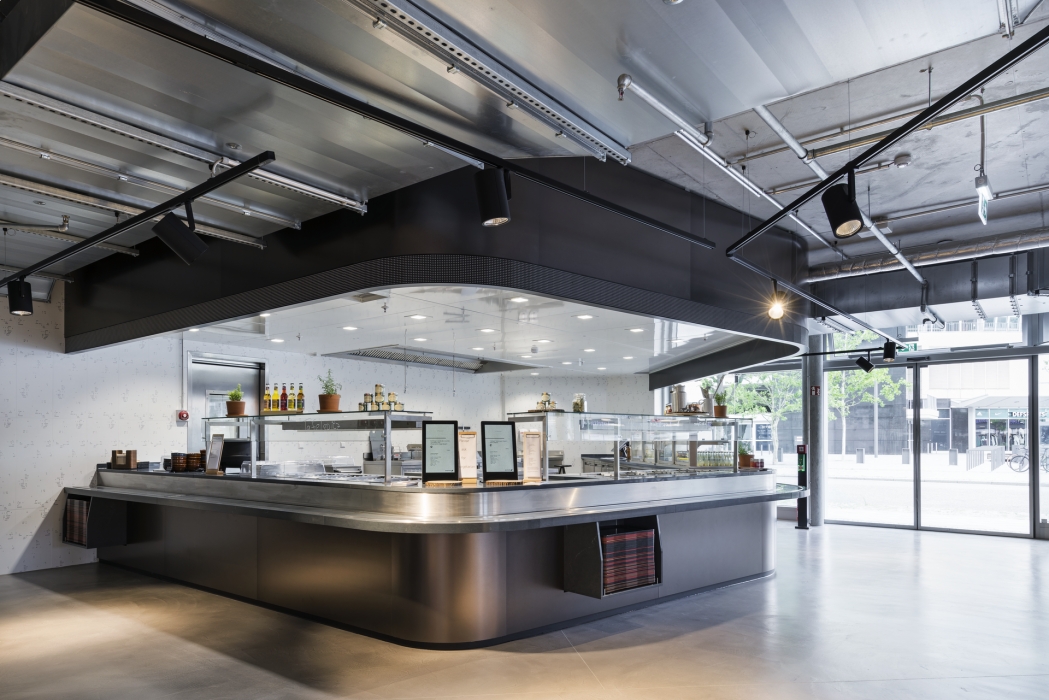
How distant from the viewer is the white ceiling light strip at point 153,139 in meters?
3.44

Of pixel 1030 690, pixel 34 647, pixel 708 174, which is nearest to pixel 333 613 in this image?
pixel 34 647

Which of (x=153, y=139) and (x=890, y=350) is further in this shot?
(x=890, y=350)

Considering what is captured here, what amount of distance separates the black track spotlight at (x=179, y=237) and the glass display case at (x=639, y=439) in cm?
240

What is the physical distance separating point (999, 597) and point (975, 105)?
431 cm

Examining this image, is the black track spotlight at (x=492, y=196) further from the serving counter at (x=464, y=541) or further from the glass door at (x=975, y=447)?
the glass door at (x=975, y=447)

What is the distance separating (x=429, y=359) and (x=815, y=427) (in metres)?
6.59

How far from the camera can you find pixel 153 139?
391 centimetres

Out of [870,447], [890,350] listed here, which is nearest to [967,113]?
[890,350]

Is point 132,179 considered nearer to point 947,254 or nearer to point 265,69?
point 265,69

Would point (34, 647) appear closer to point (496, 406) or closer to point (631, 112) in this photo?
point (631, 112)

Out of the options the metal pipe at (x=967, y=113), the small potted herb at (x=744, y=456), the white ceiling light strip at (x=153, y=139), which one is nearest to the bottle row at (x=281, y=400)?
the white ceiling light strip at (x=153, y=139)

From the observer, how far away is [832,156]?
6312 mm

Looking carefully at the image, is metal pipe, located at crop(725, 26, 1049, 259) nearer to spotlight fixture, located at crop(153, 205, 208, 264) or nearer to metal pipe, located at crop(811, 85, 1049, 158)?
metal pipe, located at crop(811, 85, 1049, 158)

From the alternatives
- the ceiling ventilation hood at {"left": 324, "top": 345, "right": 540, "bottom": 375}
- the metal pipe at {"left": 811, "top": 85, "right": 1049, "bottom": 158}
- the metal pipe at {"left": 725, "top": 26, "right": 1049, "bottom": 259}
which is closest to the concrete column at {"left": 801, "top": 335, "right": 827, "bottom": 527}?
the ceiling ventilation hood at {"left": 324, "top": 345, "right": 540, "bottom": 375}
